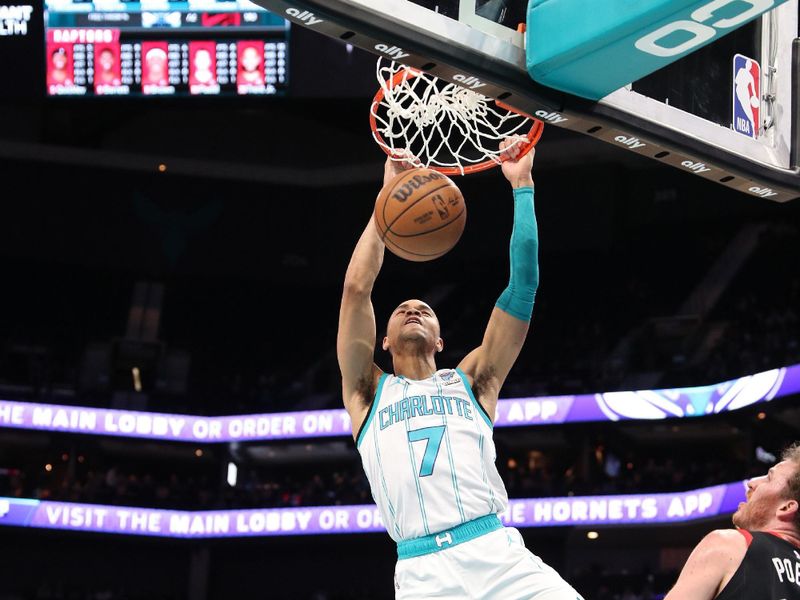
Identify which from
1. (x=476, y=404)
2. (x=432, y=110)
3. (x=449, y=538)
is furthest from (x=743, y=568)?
(x=432, y=110)

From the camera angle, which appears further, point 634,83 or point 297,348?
point 297,348

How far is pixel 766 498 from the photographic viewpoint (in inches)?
147

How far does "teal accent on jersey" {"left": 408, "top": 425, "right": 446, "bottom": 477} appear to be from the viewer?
4500mm

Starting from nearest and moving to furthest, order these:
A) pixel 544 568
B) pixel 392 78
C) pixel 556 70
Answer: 1. pixel 556 70
2. pixel 544 568
3. pixel 392 78

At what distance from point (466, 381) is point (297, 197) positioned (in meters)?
17.7

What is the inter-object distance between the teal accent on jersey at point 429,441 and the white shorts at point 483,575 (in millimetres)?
303

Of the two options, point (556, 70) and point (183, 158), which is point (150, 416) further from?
point (556, 70)

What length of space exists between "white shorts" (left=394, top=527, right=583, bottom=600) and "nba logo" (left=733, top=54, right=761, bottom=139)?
1800 millimetres

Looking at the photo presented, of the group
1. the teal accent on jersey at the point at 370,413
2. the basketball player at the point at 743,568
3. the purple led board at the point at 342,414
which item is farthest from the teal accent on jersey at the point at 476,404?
the purple led board at the point at 342,414

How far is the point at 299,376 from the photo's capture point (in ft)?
74.0

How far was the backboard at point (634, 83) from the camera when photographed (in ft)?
12.9

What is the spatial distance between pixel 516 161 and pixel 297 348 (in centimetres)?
1817

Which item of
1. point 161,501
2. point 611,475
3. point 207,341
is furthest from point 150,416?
point 611,475

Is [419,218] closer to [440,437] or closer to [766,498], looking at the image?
[440,437]
